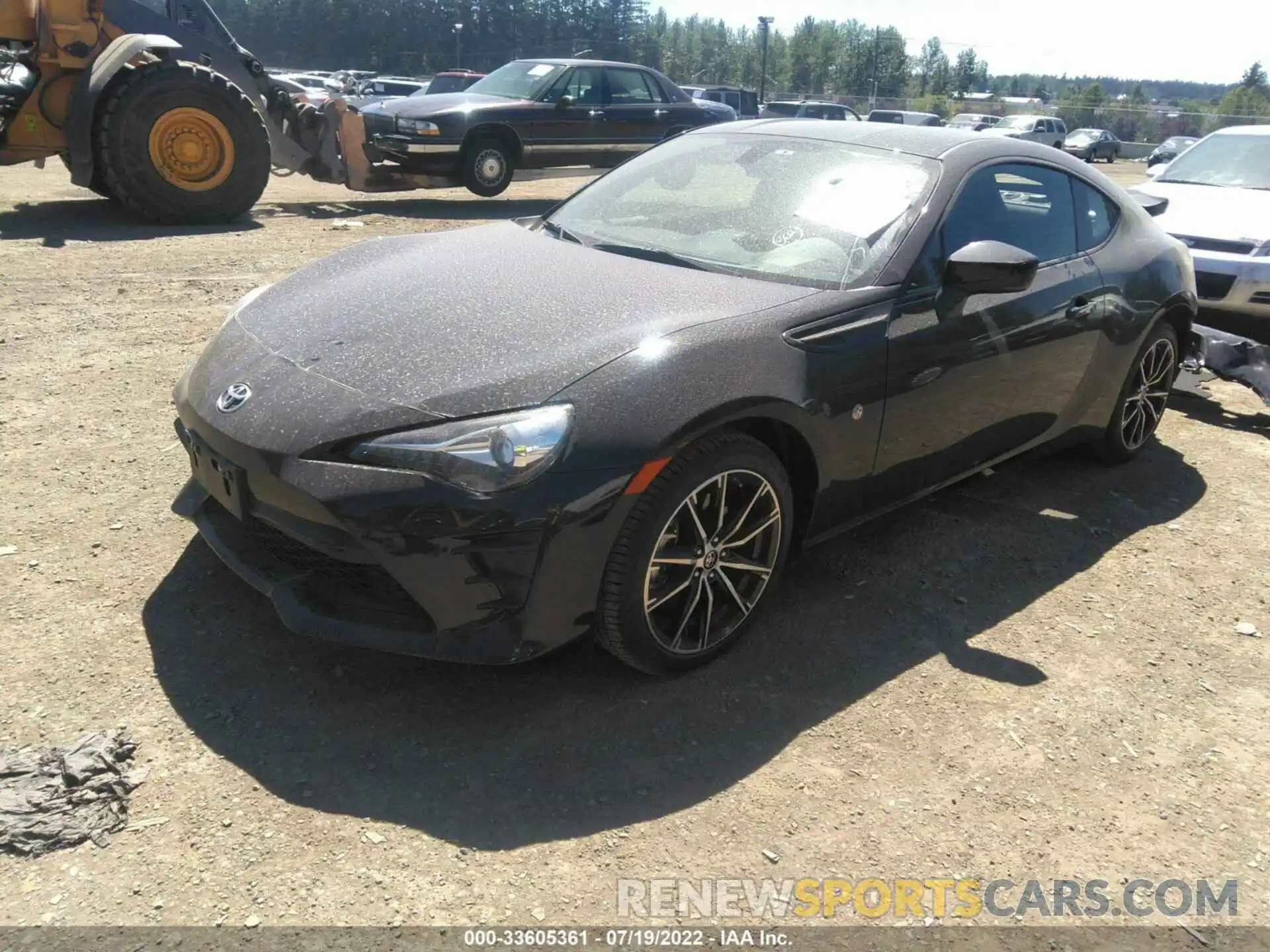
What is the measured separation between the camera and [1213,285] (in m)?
7.02

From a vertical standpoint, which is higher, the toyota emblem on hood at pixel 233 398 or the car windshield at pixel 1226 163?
the car windshield at pixel 1226 163

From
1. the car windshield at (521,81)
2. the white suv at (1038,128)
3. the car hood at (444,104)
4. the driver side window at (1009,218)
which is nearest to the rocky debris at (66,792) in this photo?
the driver side window at (1009,218)

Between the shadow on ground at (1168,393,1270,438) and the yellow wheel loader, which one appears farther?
the yellow wheel loader

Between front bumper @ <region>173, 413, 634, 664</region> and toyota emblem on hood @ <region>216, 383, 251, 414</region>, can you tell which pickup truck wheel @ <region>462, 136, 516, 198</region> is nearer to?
Answer: toyota emblem on hood @ <region>216, 383, 251, 414</region>

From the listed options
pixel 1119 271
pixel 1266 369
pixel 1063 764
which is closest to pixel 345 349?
pixel 1063 764

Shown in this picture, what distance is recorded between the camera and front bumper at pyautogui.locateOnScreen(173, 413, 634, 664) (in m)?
2.55

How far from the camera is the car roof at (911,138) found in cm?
390

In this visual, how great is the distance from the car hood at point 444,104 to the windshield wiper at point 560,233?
8746mm

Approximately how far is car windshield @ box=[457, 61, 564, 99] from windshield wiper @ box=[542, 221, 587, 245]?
9610 mm

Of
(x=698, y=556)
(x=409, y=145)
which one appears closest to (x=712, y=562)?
(x=698, y=556)

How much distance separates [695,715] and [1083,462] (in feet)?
10.4

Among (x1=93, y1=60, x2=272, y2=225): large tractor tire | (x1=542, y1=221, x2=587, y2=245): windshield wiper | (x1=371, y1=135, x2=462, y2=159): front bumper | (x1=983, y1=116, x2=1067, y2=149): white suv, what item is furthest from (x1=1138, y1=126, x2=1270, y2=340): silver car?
(x1=983, y1=116, x2=1067, y2=149): white suv

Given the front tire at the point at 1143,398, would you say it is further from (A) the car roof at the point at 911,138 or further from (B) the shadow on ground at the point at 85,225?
(B) the shadow on ground at the point at 85,225

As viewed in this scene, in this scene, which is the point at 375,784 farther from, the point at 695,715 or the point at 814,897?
the point at 814,897
